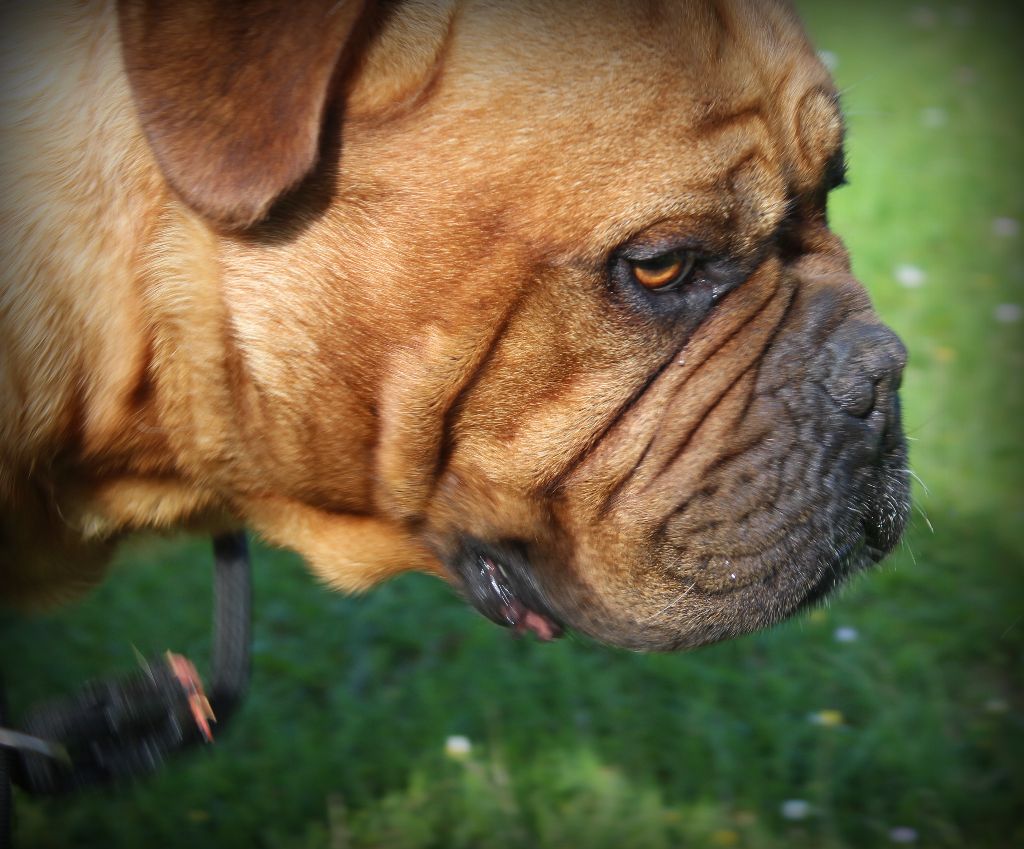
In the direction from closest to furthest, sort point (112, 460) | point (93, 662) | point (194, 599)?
point (112, 460), point (93, 662), point (194, 599)

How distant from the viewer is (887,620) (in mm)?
A: 3604

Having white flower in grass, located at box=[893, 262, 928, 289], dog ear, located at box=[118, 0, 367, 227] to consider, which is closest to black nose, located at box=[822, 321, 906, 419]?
dog ear, located at box=[118, 0, 367, 227]

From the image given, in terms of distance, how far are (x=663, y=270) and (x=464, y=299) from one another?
0.33m

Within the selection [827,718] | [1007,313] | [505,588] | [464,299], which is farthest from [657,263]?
[1007,313]

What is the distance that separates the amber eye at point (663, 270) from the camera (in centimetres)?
188

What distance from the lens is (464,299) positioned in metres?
1.84

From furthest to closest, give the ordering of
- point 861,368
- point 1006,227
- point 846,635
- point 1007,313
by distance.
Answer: point 1006,227 < point 1007,313 < point 846,635 < point 861,368

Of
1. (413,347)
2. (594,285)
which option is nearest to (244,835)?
(413,347)

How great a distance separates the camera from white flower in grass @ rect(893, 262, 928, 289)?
538 cm

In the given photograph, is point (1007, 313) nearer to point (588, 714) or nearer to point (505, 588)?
point (588, 714)

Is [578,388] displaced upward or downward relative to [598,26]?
downward

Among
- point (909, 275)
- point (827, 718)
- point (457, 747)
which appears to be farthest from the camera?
point (909, 275)

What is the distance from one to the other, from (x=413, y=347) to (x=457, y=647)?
1855 mm

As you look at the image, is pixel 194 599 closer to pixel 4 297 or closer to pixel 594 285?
pixel 4 297
